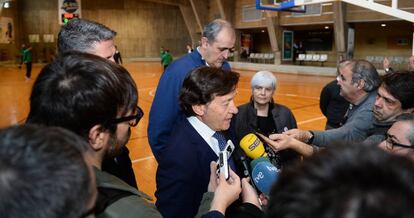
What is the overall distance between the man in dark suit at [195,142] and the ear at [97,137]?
0.67 m

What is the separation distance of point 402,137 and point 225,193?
3.64 ft

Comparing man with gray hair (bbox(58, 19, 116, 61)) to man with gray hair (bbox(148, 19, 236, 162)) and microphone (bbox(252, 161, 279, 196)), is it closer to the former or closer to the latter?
man with gray hair (bbox(148, 19, 236, 162))

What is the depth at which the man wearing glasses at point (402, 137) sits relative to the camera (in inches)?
79.7

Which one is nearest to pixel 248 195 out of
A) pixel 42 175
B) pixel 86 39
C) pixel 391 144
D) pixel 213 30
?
pixel 391 144

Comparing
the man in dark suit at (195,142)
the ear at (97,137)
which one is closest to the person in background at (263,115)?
the man in dark suit at (195,142)

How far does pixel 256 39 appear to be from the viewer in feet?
90.2

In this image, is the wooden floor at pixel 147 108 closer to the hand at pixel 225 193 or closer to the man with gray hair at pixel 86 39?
the man with gray hair at pixel 86 39

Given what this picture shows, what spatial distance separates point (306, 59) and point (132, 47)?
672 inches

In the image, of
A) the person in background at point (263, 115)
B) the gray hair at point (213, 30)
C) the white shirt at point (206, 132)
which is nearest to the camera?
the white shirt at point (206, 132)

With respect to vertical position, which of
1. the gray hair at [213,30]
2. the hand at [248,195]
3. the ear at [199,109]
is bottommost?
the hand at [248,195]

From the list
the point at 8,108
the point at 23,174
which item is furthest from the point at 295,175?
the point at 8,108

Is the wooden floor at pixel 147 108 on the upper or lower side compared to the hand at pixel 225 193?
lower

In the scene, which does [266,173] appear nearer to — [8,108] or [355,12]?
[8,108]

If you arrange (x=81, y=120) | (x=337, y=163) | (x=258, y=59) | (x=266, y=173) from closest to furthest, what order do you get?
(x=337, y=163), (x=81, y=120), (x=266, y=173), (x=258, y=59)
